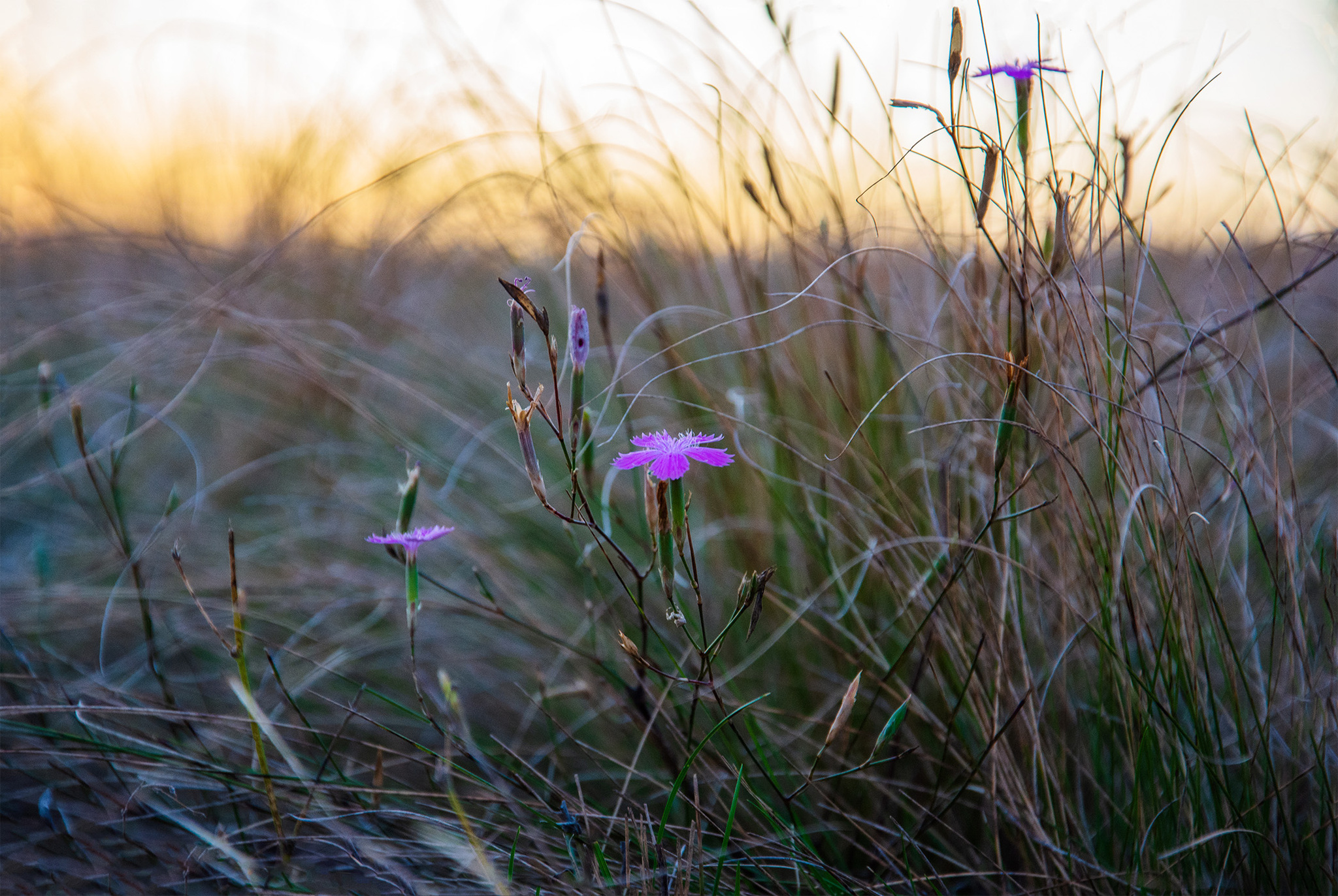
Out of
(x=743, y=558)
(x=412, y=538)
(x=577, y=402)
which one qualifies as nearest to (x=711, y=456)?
(x=577, y=402)

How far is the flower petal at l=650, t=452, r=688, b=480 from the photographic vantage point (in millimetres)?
593

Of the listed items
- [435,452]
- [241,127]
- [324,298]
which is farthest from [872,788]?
[241,127]

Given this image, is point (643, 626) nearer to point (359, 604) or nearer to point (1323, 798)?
point (1323, 798)

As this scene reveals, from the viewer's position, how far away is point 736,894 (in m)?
0.64

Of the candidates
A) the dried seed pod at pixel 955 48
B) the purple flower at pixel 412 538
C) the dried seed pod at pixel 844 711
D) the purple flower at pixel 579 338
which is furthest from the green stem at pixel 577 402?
the dried seed pod at pixel 955 48

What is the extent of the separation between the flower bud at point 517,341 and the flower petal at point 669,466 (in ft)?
0.39

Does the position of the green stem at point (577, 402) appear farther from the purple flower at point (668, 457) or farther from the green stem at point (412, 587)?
the green stem at point (412, 587)

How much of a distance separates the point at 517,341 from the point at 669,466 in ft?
0.55

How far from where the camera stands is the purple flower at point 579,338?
637mm

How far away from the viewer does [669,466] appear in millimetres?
596

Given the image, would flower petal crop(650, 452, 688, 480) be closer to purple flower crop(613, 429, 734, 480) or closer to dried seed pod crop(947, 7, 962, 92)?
purple flower crop(613, 429, 734, 480)

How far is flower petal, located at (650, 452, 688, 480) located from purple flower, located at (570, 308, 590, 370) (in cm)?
10

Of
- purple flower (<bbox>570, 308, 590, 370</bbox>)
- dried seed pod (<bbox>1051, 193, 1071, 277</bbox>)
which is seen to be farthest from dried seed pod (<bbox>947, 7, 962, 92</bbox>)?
purple flower (<bbox>570, 308, 590, 370</bbox>)

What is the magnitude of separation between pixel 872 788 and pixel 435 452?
3.78 ft
